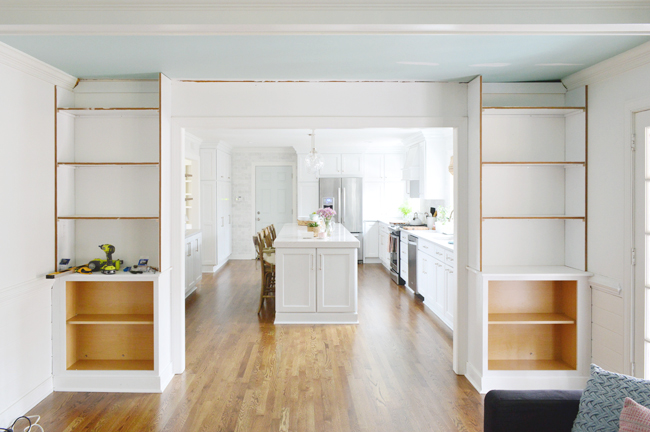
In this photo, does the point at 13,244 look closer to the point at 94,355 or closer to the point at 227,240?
the point at 94,355

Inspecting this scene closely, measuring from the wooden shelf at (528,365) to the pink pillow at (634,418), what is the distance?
184 centimetres

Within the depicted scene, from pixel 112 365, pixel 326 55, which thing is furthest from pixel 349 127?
pixel 112 365

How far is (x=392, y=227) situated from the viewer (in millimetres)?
6871

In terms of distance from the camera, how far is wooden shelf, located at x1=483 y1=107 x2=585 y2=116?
3.24 meters

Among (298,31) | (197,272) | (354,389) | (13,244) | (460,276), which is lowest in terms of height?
(354,389)

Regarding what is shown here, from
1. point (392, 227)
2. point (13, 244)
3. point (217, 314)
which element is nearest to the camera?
point (13, 244)

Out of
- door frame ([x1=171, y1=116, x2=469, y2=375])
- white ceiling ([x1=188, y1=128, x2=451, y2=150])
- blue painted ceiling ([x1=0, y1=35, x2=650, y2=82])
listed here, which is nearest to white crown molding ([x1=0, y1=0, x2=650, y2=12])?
blue painted ceiling ([x1=0, y1=35, x2=650, y2=82])

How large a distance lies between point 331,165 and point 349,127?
5243 millimetres

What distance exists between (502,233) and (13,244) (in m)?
3.72

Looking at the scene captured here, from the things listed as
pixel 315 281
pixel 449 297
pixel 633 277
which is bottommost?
pixel 449 297

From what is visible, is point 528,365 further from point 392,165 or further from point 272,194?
point 272,194

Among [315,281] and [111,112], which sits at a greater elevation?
[111,112]

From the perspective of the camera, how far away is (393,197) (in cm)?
875

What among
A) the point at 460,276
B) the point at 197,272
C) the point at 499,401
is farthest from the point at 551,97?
the point at 197,272
